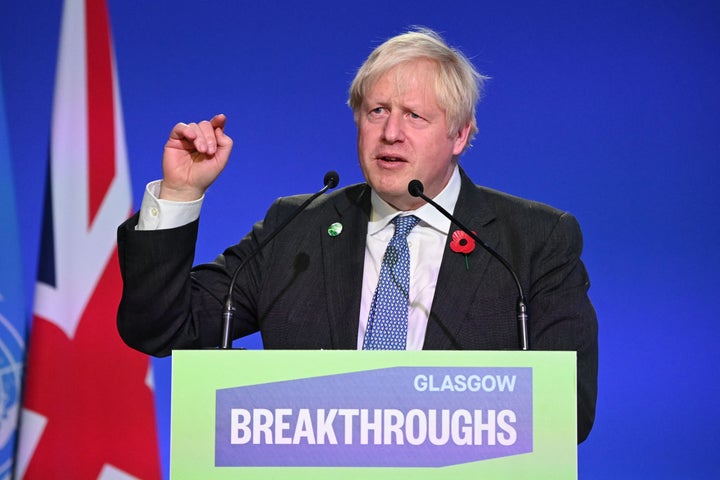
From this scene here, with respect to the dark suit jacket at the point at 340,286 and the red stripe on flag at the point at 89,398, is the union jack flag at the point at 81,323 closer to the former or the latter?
the red stripe on flag at the point at 89,398

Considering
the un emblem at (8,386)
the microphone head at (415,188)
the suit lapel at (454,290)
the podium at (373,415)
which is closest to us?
the podium at (373,415)

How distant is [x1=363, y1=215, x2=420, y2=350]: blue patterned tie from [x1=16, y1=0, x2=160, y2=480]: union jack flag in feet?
4.04

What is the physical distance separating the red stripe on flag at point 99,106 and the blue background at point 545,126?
0.16ft

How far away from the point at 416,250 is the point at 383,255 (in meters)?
0.07

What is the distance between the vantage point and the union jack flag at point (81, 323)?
9.36 ft

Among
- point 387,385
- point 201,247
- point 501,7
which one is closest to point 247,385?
point 387,385

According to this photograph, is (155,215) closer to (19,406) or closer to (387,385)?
(387,385)

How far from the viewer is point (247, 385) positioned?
128cm

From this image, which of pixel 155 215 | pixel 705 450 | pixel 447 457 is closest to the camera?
pixel 447 457

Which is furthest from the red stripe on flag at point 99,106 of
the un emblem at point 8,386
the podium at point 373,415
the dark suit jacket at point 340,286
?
the podium at point 373,415

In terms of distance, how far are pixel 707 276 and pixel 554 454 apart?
1742mm

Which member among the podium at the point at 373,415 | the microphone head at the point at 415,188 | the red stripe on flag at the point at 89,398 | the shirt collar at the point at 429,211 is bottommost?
the podium at the point at 373,415

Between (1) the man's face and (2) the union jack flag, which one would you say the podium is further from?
(2) the union jack flag

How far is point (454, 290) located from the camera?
1.86 metres
